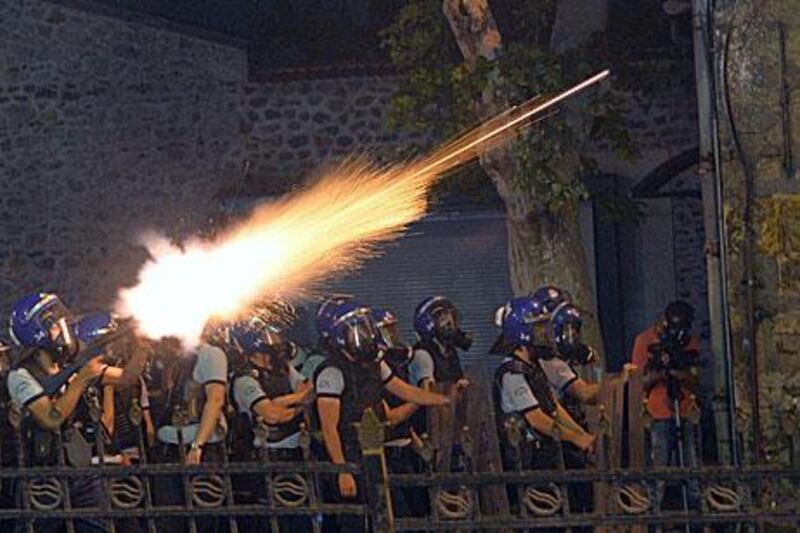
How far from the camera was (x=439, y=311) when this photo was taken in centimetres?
1158

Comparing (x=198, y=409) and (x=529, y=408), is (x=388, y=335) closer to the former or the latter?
(x=198, y=409)

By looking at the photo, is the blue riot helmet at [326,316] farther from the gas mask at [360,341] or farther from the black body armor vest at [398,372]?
the black body armor vest at [398,372]

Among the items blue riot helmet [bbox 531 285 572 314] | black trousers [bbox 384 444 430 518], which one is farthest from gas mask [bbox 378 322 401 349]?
blue riot helmet [bbox 531 285 572 314]

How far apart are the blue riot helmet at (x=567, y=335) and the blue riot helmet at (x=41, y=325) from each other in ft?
9.54

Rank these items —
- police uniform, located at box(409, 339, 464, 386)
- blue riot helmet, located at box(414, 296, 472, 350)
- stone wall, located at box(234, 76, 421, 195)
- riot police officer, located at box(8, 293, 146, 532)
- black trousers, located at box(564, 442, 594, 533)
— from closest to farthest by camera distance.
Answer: black trousers, located at box(564, 442, 594, 533) < riot police officer, located at box(8, 293, 146, 532) < police uniform, located at box(409, 339, 464, 386) < blue riot helmet, located at box(414, 296, 472, 350) < stone wall, located at box(234, 76, 421, 195)

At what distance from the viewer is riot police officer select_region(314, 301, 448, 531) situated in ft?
31.4

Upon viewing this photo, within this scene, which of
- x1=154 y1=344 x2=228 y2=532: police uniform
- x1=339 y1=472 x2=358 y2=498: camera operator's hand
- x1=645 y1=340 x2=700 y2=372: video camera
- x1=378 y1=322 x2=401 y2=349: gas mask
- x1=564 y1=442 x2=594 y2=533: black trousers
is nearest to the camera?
x1=564 y1=442 x2=594 y2=533: black trousers

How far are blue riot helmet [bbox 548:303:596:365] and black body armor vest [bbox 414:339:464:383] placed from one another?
741 millimetres

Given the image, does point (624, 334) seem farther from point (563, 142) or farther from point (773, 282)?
point (773, 282)

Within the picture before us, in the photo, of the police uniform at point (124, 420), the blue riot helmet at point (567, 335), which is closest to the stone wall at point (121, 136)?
the blue riot helmet at point (567, 335)

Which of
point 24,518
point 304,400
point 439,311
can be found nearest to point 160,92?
point 439,311

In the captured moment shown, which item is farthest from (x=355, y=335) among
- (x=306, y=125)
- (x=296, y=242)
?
(x=306, y=125)

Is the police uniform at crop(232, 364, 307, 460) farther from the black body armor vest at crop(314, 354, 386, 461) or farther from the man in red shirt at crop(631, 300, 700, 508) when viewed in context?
the man in red shirt at crop(631, 300, 700, 508)

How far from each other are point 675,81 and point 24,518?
1104 centimetres
